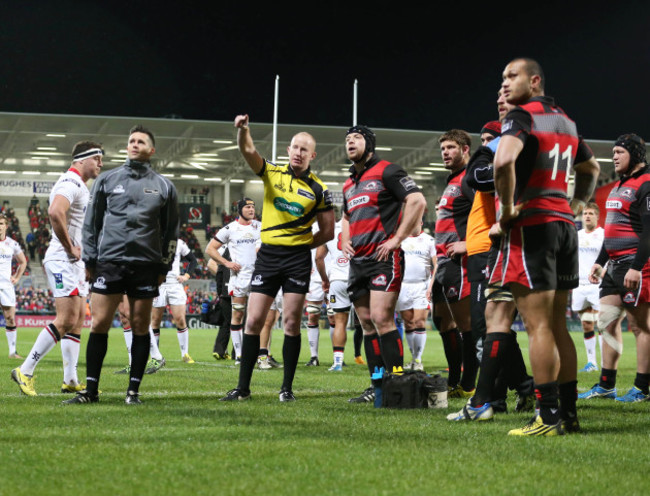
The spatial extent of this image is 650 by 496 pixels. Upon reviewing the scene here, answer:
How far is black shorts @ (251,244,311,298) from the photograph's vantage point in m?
7.00

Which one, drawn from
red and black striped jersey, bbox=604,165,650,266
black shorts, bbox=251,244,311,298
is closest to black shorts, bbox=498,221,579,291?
black shorts, bbox=251,244,311,298

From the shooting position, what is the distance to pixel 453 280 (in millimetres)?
7332

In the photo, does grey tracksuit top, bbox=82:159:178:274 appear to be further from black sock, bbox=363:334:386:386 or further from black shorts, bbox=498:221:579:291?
black shorts, bbox=498:221:579:291

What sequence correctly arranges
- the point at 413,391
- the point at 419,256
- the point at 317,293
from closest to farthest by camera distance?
the point at 413,391
the point at 419,256
the point at 317,293

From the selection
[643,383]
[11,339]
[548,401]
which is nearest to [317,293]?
[11,339]

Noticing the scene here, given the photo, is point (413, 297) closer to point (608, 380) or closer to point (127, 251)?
point (608, 380)

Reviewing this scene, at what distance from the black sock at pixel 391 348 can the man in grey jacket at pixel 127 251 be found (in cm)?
196

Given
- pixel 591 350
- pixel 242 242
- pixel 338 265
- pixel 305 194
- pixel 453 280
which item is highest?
pixel 305 194

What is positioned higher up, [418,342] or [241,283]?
[241,283]

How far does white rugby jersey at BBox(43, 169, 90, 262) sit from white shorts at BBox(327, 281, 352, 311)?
5851 mm

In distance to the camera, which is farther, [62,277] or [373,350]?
[62,277]

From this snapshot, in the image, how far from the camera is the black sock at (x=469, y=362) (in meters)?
7.31

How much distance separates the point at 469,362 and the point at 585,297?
630 centimetres

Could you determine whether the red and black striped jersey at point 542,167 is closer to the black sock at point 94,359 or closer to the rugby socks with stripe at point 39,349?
the black sock at point 94,359
